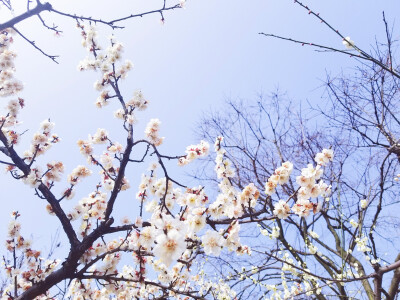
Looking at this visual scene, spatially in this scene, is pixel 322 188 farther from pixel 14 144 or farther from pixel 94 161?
pixel 14 144

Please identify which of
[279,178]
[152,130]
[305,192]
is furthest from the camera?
[152,130]

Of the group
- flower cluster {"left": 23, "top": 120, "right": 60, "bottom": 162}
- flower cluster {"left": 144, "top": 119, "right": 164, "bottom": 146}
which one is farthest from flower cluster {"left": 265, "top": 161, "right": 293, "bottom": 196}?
flower cluster {"left": 23, "top": 120, "right": 60, "bottom": 162}

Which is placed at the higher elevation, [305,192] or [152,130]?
[152,130]

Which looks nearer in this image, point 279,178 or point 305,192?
point 305,192

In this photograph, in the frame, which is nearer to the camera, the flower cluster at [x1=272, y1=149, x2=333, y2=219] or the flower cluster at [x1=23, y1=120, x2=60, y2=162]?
the flower cluster at [x1=272, y1=149, x2=333, y2=219]

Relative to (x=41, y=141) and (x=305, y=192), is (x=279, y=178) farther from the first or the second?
(x=41, y=141)

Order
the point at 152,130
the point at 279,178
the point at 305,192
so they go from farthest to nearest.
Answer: the point at 152,130 < the point at 279,178 < the point at 305,192

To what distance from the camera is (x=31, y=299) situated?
3375 mm

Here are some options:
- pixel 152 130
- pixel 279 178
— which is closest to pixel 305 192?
pixel 279 178

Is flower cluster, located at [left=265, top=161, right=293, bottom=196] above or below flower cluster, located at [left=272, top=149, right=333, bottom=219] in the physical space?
above

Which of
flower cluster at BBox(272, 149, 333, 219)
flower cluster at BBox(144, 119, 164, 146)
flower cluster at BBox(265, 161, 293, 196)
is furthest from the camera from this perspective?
flower cluster at BBox(144, 119, 164, 146)

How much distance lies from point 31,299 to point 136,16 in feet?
11.1

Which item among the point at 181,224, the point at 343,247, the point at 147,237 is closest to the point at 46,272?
the point at 147,237

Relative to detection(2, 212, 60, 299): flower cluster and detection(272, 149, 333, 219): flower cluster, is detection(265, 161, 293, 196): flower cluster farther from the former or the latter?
detection(2, 212, 60, 299): flower cluster
